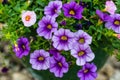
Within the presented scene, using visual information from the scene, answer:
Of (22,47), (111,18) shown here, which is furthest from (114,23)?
(22,47)

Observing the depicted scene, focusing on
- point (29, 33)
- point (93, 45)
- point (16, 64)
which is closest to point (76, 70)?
point (93, 45)

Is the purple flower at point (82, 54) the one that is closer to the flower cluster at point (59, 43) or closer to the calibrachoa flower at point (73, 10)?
the flower cluster at point (59, 43)

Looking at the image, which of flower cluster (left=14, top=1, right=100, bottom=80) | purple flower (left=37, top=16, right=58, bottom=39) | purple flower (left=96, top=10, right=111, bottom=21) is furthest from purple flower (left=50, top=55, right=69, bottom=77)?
purple flower (left=96, top=10, right=111, bottom=21)

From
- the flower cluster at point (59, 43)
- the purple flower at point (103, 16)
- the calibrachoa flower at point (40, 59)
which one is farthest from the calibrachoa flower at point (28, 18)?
the purple flower at point (103, 16)

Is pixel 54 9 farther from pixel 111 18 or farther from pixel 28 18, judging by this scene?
pixel 111 18

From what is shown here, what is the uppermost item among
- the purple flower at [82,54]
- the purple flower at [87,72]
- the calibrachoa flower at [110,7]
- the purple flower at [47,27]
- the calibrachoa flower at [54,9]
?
the calibrachoa flower at [54,9]

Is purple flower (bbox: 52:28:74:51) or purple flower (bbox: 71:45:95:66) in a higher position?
purple flower (bbox: 52:28:74:51)

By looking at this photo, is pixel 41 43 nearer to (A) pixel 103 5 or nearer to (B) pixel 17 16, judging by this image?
(B) pixel 17 16

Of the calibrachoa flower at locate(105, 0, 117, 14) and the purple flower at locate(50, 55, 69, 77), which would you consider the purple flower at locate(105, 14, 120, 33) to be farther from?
the purple flower at locate(50, 55, 69, 77)
